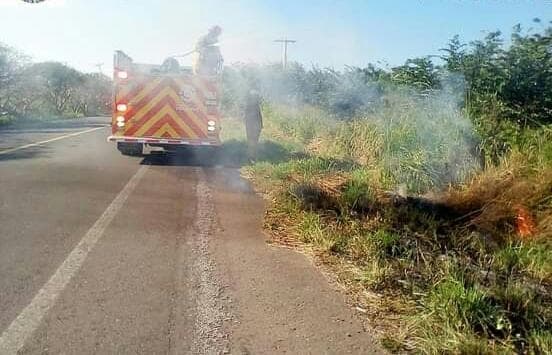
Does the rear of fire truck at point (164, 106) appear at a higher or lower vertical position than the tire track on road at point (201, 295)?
higher

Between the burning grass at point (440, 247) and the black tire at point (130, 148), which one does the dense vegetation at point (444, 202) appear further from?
the black tire at point (130, 148)

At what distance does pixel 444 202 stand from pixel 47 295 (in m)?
3.83

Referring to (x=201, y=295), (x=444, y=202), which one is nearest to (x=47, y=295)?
(x=201, y=295)

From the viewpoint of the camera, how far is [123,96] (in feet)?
30.9

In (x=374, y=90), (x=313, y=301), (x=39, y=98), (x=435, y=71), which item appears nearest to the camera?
(x=313, y=301)

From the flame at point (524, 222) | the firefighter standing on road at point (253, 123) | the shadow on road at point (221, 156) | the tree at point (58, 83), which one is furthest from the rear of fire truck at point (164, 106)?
the tree at point (58, 83)

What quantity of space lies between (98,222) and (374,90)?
555 cm

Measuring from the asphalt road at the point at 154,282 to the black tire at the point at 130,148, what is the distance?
3.74 m

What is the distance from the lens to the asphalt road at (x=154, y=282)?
2744 millimetres

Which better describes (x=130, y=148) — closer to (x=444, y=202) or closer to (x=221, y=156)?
(x=221, y=156)

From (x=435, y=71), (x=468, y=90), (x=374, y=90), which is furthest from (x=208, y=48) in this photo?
(x=468, y=90)

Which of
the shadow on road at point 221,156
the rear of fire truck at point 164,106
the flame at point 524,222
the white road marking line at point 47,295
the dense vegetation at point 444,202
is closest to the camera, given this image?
the white road marking line at point 47,295

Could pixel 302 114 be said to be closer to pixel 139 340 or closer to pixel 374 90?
pixel 374 90

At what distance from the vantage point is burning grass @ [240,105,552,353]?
9.18 feet
